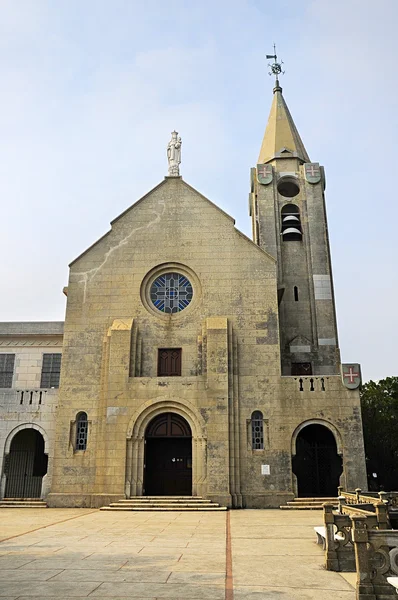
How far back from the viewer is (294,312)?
2895 centimetres

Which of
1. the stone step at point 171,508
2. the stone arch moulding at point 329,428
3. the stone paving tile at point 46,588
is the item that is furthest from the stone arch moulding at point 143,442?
the stone paving tile at point 46,588

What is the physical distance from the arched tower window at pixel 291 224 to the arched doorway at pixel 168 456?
13.2 meters

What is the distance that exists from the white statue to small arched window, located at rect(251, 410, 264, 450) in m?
13.1

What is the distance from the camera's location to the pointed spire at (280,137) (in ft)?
108

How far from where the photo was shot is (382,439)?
36.8 m

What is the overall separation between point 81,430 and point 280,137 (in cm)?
2220

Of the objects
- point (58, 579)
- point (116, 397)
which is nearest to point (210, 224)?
point (116, 397)

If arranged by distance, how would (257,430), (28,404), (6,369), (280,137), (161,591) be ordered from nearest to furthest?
(161,591) → (257,430) → (28,404) → (6,369) → (280,137)

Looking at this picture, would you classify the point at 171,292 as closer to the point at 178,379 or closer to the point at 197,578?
the point at 178,379

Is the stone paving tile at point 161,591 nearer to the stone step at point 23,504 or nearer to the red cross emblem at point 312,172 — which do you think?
the stone step at point 23,504

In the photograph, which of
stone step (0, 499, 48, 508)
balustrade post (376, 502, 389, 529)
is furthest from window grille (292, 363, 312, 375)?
balustrade post (376, 502, 389, 529)

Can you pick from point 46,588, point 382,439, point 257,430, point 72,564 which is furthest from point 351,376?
point 46,588

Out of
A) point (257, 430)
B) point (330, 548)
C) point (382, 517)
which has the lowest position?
point (330, 548)

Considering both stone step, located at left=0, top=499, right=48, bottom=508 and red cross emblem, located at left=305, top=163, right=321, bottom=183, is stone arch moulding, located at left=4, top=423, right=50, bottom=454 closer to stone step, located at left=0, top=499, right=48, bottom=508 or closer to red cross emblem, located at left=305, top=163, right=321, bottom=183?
stone step, located at left=0, top=499, right=48, bottom=508
